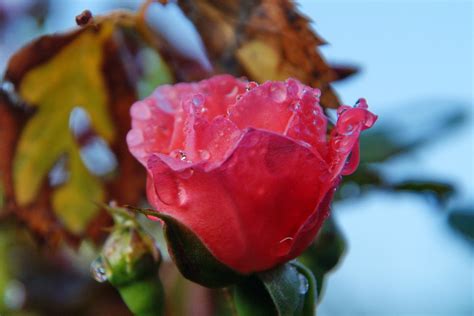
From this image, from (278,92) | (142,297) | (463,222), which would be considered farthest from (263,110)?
(463,222)

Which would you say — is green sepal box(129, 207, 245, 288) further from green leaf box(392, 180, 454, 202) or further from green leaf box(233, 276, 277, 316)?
green leaf box(392, 180, 454, 202)

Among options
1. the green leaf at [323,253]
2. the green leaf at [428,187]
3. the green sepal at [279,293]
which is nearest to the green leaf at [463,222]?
the green leaf at [428,187]

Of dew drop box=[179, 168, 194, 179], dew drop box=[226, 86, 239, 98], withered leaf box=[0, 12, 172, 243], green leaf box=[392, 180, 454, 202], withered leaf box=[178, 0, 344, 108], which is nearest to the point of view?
dew drop box=[179, 168, 194, 179]

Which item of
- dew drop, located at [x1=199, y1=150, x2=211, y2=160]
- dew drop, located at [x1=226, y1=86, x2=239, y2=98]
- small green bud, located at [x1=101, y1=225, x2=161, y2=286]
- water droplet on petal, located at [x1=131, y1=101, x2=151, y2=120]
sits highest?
dew drop, located at [x1=199, y1=150, x2=211, y2=160]

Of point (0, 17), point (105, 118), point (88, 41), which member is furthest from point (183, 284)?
point (0, 17)

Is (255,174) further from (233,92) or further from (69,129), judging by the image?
(69,129)

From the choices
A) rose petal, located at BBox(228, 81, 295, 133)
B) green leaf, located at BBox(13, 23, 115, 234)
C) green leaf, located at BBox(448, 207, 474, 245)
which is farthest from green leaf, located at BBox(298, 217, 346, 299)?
green leaf, located at BBox(448, 207, 474, 245)

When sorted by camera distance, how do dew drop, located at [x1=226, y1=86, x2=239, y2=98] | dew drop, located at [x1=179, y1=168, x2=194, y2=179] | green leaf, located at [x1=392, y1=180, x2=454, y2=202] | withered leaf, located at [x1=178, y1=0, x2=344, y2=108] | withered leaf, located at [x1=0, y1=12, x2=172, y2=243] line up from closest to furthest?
1. dew drop, located at [x1=179, y1=168, x2=194, y2=179]
2. dew drop, located at [x1=226, y1=86, x2=239, y2=98]
3. withered leaf, located at [x1=178, y1=0, x2=344, y2=108]
4. withered leaf, located at [x1=0, y1=12, x2=172, y2=243]
5. green leaf, located at [x1=392, y1=180, x2=454, y2=202]

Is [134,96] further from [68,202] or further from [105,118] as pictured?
[68,202]
